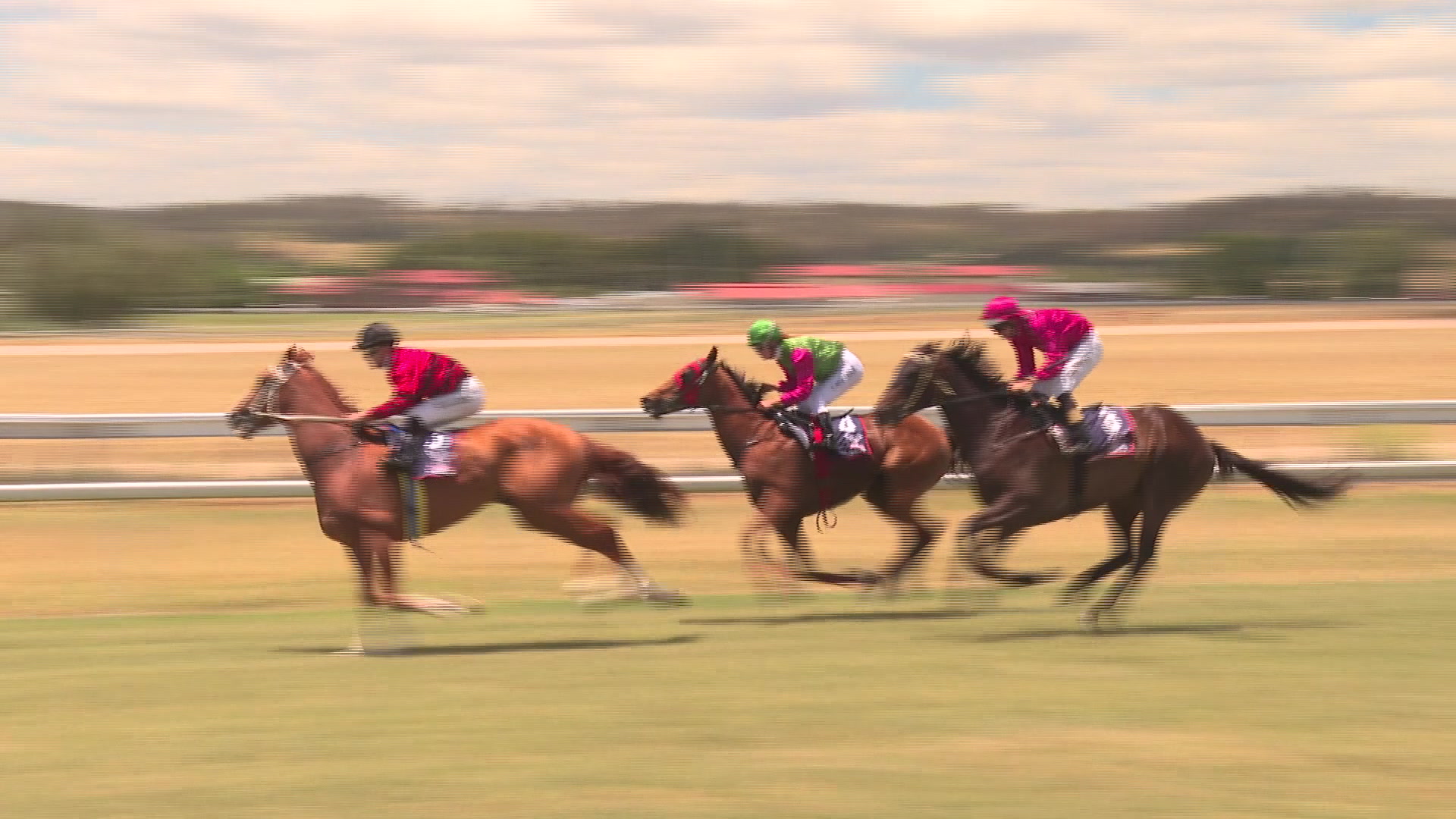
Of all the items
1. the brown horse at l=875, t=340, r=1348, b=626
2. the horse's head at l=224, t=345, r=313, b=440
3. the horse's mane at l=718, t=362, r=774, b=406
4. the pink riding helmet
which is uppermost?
the pink riding helmet

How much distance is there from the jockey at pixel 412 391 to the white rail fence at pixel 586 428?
13.7 ft

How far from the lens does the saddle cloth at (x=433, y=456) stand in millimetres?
8633

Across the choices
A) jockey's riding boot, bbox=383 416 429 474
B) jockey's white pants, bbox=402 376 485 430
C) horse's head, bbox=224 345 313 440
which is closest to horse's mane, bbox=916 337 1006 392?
jockey's white pants, bbox=402 376 485 430

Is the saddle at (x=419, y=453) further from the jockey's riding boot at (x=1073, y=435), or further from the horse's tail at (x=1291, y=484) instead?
the horse's tail at (x=1291, y=484)

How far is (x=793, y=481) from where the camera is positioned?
9719 mm

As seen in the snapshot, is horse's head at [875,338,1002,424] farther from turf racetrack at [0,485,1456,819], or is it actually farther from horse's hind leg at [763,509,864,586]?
turf racetrack at [0,485,1456,819]

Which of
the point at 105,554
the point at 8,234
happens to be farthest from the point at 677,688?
the point at 8,234

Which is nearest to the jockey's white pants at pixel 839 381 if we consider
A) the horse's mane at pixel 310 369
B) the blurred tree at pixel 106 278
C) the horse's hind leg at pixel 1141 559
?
the horse's hind leg at pixel 1141 559

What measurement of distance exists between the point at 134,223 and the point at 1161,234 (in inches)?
2551

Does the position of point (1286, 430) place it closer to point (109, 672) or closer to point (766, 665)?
point (766, 665)

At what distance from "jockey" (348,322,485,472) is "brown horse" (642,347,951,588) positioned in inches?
48.7

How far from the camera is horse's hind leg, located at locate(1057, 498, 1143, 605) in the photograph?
919cm

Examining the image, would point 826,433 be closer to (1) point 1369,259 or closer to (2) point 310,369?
(2) point 310,369

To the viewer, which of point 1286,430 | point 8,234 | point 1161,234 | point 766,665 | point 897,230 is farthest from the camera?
point 897,230
